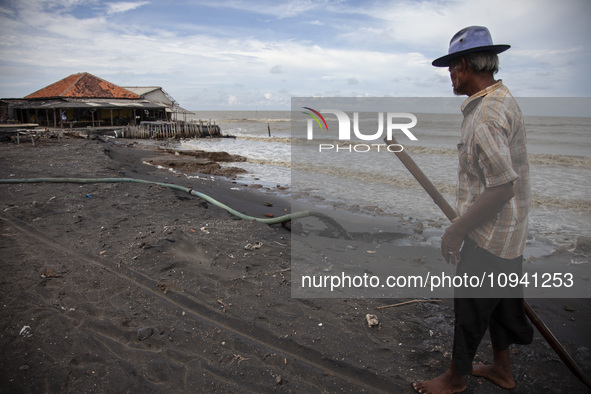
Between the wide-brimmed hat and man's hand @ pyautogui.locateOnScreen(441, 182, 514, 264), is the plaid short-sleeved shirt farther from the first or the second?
the wide-brimmed hat

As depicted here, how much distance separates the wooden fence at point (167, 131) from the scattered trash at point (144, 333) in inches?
1133

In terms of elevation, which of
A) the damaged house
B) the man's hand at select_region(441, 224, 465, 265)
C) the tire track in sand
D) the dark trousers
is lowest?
the tire track in sand

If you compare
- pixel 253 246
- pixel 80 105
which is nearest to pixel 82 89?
pixel 80 105

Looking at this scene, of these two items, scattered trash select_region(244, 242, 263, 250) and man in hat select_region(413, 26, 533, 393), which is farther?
scattered trash select_region(244, 242, 263, 250)

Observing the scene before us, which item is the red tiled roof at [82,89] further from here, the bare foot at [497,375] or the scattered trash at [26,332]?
the bare foot at [497,375]

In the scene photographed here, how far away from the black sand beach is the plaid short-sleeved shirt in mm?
1124

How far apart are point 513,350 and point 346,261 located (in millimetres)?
2179

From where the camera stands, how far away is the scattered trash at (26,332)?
282 centimetres

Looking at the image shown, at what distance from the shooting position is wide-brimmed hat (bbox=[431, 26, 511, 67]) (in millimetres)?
1962

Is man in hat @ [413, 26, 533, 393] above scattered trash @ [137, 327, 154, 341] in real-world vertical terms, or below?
above

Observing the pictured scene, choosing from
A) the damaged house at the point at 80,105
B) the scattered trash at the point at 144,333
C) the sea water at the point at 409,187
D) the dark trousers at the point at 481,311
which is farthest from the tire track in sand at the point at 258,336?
the damaged house at the point at 80,105

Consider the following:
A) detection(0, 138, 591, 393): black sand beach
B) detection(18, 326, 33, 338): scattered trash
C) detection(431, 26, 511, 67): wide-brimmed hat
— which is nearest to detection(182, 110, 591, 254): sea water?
detection(0, 138, 591, 393): black sand beach

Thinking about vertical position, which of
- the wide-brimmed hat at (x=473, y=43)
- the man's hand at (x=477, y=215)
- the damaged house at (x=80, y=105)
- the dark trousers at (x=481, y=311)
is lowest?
the dark trousers at (x=481, y=311)

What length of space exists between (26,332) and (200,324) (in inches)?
52.2
